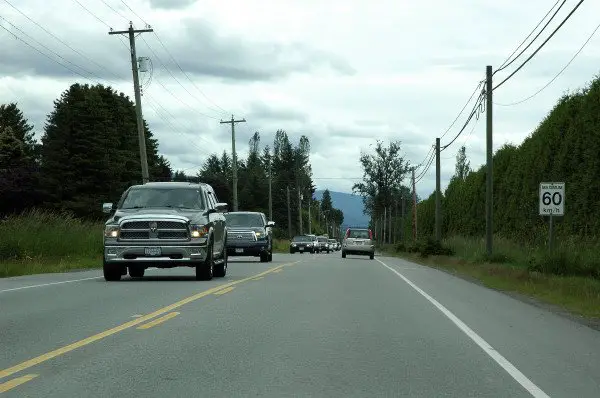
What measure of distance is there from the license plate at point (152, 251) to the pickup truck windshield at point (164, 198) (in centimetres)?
147

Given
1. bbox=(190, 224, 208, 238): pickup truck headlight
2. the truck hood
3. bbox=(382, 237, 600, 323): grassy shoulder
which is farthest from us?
bbox=(190, 224, 208, 238): pickup truck headlight

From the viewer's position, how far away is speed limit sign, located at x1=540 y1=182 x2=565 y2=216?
83.6 ft

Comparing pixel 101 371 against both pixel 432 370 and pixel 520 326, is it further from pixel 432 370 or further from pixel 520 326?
pixel 520 326

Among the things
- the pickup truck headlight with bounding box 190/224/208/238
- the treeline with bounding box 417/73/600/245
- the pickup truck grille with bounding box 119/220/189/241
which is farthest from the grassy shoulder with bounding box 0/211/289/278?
the treeline with bounding box 417/73/600/245

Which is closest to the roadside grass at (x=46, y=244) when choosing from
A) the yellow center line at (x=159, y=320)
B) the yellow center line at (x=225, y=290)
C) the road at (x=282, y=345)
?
the yellow center line at (x=225, y=290)

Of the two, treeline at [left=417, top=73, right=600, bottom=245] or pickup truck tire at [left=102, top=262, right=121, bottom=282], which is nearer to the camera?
pickup truck tire at [left=102, top=262, right=121, bottom=282]

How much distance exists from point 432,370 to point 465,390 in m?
1.00

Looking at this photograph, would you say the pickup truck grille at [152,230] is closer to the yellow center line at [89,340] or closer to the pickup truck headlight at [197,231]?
the pickup truck headlight at [197,231]

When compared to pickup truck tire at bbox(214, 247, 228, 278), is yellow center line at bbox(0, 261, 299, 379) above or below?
below

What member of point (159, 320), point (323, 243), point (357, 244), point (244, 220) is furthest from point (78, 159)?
point (159, 320)

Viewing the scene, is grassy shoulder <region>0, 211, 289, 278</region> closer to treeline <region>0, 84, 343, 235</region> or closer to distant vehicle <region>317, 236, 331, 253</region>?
treeline <region>0, 84, 343, 235</region>

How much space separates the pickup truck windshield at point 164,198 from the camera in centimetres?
2136

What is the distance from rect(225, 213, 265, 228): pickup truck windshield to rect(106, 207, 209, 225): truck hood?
50.4 feet

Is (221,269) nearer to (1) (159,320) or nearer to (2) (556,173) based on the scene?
(1) (159,320)
